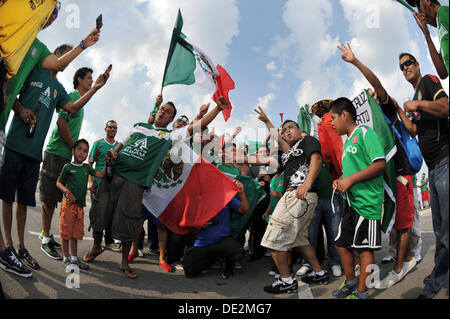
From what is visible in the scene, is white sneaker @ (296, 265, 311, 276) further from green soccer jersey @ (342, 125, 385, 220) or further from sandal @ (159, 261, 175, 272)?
sandal @ (159, 261, 175, 272)

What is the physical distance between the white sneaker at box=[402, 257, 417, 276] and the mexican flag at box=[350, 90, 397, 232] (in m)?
0.72

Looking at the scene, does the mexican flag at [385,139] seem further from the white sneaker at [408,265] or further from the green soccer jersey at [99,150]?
the green soccer jersey at [99,150]

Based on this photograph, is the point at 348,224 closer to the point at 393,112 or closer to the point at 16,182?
the point at 393,112

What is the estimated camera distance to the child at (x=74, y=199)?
12.3ft

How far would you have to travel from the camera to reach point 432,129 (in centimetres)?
257

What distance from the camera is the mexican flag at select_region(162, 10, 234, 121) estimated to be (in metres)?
4.89

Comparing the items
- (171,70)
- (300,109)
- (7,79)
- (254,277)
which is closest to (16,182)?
(7,79)

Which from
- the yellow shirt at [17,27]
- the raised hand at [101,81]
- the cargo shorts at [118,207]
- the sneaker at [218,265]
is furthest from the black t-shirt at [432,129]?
the yellow shirt at [17,27]

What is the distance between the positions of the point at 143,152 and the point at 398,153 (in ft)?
11.0

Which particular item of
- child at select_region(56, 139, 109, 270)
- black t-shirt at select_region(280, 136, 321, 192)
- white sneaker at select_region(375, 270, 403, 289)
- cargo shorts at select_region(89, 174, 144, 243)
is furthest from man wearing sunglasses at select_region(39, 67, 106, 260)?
white sneaker at select_region(375, 270, 403, 289)

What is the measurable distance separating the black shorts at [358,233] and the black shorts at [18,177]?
3674 mm

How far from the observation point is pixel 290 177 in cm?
364

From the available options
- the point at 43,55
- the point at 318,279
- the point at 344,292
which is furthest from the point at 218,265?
the point at 43,55

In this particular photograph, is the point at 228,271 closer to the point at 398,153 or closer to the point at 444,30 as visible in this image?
the point at 398,153
